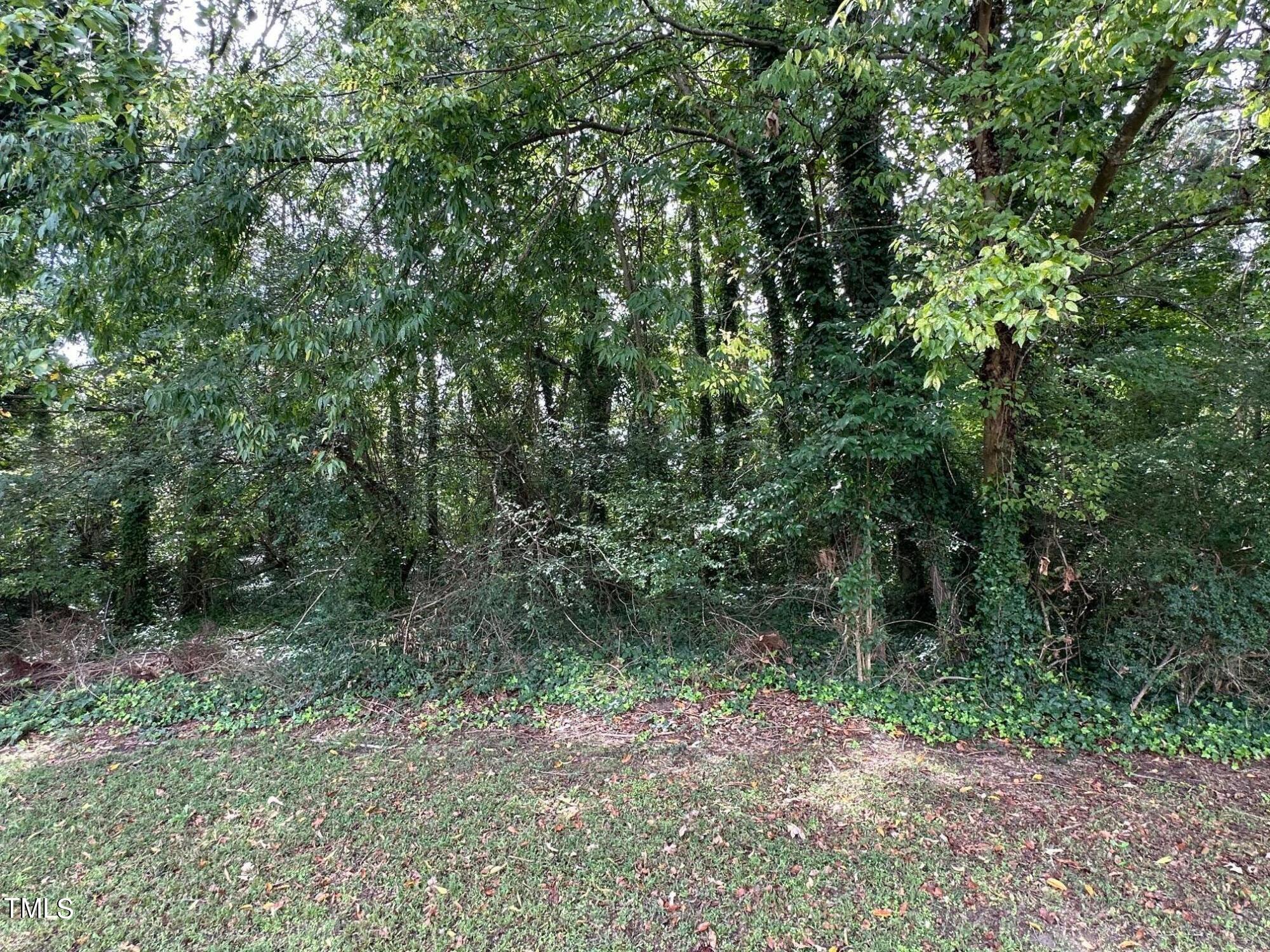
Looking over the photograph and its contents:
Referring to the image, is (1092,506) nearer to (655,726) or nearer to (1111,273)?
(1111,273)

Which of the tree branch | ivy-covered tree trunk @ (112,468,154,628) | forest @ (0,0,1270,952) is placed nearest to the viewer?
forest @ (0,0,1270,952)

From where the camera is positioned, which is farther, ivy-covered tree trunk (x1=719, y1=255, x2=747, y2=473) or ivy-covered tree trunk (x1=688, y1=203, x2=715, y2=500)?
ivy-covered tree trunk (x1=688, y1=203, x2=715, y2=500)

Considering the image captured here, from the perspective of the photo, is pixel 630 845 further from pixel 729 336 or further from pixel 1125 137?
pixel 1125 137

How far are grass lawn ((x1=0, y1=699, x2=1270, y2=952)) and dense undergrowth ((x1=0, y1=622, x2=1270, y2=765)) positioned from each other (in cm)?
31

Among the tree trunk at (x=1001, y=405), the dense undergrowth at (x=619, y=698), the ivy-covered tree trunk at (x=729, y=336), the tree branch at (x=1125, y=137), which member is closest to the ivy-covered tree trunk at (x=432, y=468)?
the dense undergrowth at (x=619, y=698)

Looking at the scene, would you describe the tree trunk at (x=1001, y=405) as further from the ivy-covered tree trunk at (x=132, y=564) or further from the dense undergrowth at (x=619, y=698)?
the ivy-covered tree trunk at (x=132, y=564)

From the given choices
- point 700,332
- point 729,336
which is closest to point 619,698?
point 729,336

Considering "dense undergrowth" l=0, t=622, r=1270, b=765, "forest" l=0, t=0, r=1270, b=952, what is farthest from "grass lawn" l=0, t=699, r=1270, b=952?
"dense undergrowth" l=0, t=622, r=1270, b=765

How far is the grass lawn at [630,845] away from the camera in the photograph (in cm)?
259

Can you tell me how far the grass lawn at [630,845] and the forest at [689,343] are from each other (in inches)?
33.7

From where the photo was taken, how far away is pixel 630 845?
126 inches

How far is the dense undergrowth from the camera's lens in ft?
14.0

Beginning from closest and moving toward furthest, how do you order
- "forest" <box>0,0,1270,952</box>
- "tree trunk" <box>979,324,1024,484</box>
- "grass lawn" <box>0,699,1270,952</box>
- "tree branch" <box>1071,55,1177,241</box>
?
"grass lawn" <box>0,699,1270,952</box> < "forest" <box>0,0,1270,952</box> < "tree branch" <box>1071,55,1177,241</box> < "tree trunk" <box>979,324,1024,484</box>

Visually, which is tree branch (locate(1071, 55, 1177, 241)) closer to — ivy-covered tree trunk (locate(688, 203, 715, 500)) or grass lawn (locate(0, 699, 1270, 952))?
ivy-covered tree trunk (locate(688, 203, 715, 500))
